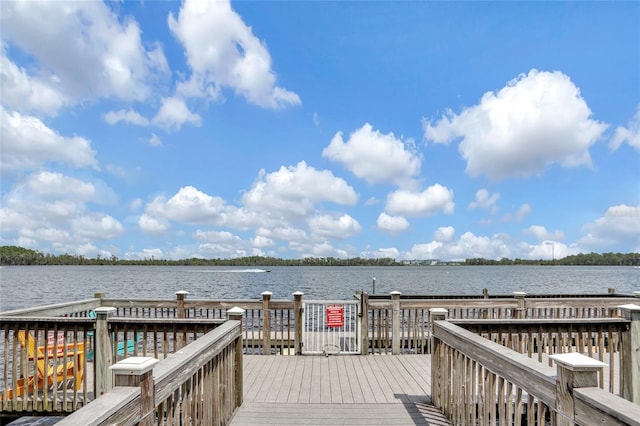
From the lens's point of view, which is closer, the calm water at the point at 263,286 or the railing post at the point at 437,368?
the railing post at the point at 437,368

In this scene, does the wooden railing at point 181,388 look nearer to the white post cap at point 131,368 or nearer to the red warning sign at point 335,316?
the white post cap at point 131,368

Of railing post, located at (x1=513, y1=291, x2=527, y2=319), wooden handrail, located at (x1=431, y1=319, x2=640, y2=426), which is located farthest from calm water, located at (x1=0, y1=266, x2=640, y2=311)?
wooden handrail, located at (x1=431, y1=319, x2=640, y2=426)

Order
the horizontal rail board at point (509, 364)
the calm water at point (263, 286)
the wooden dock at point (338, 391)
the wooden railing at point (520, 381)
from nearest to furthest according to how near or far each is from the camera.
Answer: the wooden railing at point (520, 381) < the horizontal rail board at point (509, 364) < the wooden dock at point (338, 391) < the calm water at point (263, 286)

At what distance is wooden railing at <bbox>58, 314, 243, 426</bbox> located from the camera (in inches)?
69.2

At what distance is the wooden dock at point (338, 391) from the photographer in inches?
161

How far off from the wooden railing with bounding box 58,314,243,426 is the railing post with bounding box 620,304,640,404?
14.3ft

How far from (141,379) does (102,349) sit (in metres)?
3.17

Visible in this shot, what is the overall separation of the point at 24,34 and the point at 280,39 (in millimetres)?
6827

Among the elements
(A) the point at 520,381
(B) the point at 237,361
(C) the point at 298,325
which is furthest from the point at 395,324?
(A) the point at 520,381

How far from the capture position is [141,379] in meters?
2.00

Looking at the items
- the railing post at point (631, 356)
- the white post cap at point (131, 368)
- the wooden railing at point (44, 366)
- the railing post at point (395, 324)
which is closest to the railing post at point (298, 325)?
the railing post at point (395, 324)

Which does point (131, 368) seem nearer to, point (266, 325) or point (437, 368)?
point (437, 368)

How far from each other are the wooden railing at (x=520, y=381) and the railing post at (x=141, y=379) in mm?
2153

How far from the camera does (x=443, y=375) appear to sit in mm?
4234
